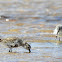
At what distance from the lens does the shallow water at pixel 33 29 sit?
13.6 meters

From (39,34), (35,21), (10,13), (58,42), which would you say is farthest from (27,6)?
(58,42)

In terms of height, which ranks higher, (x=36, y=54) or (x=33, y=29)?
(x=33, y=29)

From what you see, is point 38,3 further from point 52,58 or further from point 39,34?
point 52,58

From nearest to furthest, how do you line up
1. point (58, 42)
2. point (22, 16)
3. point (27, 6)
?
point (58, 42), point (22, 16), point (27, 6)

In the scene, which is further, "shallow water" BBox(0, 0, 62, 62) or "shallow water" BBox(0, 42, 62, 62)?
"shallow water" BBox(0, 0, 62, 62)

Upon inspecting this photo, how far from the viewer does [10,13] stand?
29.2 meters

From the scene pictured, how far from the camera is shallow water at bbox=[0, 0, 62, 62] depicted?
1356 centimetres

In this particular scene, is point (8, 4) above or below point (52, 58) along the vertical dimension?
above

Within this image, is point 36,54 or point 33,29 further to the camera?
point 33,29

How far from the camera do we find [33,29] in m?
20.7

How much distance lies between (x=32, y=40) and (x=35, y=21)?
7.47 metres

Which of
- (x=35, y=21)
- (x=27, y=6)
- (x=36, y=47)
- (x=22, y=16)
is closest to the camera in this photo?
(x=36, y=47)

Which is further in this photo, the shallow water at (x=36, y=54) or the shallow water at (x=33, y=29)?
the shallow water at (x=33, y=29)

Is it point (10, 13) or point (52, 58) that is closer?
point (52, 58)
